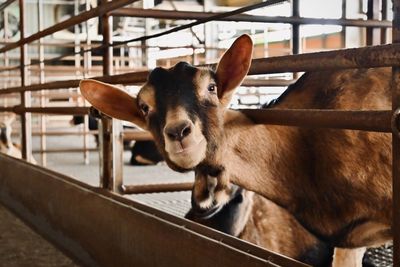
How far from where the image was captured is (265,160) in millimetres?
2354

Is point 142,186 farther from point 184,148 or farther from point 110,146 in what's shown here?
point 184,148

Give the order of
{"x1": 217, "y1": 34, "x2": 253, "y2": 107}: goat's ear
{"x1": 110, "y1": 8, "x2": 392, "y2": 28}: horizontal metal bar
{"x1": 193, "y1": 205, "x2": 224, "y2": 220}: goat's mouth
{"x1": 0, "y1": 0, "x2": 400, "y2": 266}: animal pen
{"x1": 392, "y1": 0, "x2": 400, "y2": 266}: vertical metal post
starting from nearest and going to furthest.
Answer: {"x1": 392, "y1": 0, "x2": 400, "y2": 266}: vertical metal post < {"x1": 0, "y1": 0, "x2": 400, "y2": 266}: animal pen < {"x1": 217, "y1": 34, "x2": 253, "y2": 107}: goat's ear < {"x1": 193, "y1": 205, "x2": 224, "y2": 220}: goat's mouth < {"x1": 110, "y1": 8, "x2": 392, "y2": 28}: horizontal metal bar

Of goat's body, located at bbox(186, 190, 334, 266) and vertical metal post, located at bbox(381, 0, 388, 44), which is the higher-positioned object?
vertical metal post, located at bbox(381, 0, 388, 44)

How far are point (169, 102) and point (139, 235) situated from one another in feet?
2.57

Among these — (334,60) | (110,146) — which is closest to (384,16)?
(110,146)

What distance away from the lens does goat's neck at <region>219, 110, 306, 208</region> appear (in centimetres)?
231

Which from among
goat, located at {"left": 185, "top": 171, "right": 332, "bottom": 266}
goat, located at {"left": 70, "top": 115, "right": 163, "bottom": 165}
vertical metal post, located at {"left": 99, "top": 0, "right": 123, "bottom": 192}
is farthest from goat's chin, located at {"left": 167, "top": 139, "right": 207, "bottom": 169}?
goat, located at {"left": 70, "top": 115, "right": 163, "bottom": 165}

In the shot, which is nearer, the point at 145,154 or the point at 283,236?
the point at 283,236

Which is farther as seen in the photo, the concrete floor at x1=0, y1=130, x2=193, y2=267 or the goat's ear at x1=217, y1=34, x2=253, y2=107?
the concrete floor at x1=0, y1=130, x2=193, y2=267

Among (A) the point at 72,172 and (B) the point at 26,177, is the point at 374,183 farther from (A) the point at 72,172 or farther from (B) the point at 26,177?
(A) the point at 72,172

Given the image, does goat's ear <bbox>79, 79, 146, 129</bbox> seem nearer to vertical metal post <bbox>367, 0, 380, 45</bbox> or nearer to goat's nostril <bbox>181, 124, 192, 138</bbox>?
goat's nostril <bbox>181, 124, 192, 138</bbox>

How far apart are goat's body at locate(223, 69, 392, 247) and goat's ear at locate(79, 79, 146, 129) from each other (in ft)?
1.42

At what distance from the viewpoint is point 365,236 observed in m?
2.23

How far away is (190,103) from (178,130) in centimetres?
17
